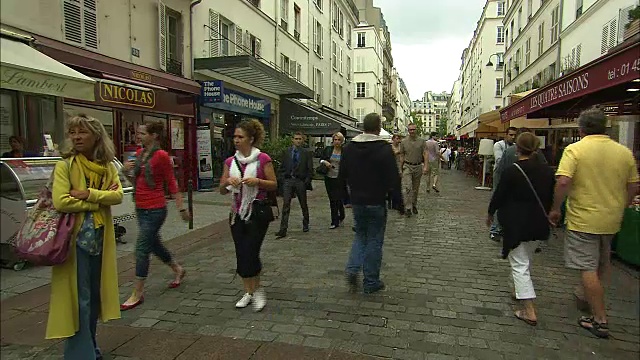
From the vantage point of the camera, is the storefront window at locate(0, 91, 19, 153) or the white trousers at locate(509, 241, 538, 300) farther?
the white trousers at locate(509, 241, 538, 300)

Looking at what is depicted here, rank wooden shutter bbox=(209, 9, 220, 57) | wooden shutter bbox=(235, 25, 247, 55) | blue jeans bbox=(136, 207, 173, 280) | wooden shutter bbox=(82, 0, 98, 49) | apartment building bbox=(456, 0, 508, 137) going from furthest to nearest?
apartment building bbox=(456, 0, 508, 137) → wooden shutter bbox=(235, 25, 247, 55) → wooden shutter bbox=(209, 9, 220, 57) → wooden shutter bbox=(82, 0, 98, 49) → blue jeans bbox=(136, 207, 173, 280)

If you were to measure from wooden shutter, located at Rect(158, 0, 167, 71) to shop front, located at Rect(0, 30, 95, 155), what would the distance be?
3813 mm

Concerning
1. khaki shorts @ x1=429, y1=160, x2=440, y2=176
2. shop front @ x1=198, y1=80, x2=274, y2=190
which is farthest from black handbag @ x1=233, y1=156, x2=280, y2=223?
khaki shorts @ x1=429, y1=160, x2=440, y2=176

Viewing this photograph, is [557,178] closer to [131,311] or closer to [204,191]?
[131,311]

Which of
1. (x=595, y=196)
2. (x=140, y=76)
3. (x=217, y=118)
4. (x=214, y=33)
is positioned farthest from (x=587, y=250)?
(x=214, y=33)

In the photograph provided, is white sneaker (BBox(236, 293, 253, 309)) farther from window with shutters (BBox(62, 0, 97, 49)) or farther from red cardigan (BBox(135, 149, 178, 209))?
window with shutters (BBox(62, 0, 97, 49))

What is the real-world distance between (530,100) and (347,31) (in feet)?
96.0

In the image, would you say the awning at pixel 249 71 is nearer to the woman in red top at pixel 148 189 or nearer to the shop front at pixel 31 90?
the shop front at pixel 31 90

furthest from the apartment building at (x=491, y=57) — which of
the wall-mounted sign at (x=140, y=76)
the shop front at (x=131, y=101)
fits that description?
the wall-mounted sign at (x=140, y=76)

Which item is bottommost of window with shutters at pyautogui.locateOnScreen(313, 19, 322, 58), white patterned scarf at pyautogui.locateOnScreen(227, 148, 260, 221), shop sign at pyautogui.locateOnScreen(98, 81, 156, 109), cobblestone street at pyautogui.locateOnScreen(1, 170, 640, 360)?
cobblestone street at pyautogui.locateOnScreen(1, 170, 640, 360)

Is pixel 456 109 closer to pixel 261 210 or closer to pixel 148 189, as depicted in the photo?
pixel 261 210

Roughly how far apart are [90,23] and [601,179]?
9861 mm

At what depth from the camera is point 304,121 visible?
1964 cm

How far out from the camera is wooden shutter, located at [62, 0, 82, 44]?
867 centimetres
